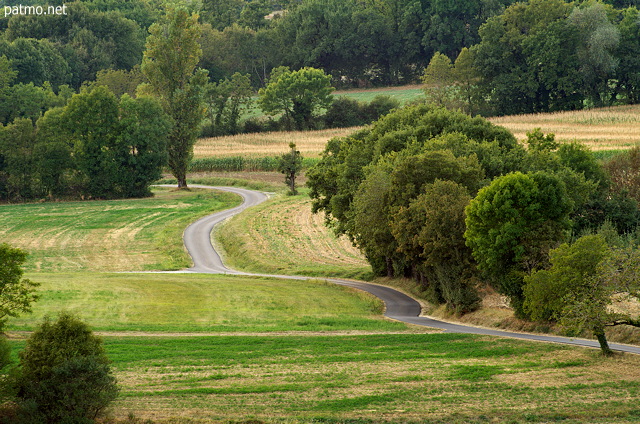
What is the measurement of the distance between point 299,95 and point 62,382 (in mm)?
113472

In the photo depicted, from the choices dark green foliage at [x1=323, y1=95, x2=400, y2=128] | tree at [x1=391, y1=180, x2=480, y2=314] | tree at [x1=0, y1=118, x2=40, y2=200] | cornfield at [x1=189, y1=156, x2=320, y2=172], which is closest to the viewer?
tree at [x1=391, y1=180, x2=480, y2=314]

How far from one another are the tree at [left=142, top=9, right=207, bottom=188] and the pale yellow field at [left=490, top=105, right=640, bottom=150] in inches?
1494

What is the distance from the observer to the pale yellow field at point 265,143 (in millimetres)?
110125

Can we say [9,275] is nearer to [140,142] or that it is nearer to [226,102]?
[140,142]

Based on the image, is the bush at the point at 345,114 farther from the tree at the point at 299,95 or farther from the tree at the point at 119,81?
the tree at the point at 119,81

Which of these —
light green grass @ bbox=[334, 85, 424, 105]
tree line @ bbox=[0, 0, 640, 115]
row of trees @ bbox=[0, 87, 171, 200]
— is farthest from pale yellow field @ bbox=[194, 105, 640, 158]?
row of trees @ bbox=[0, 87, 171, 200]

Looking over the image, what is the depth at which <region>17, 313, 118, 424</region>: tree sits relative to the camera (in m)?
19.8

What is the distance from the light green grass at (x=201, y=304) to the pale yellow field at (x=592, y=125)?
142 ft

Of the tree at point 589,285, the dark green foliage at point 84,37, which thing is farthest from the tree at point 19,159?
the tree at point 589,285

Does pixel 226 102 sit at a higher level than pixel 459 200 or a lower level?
higher

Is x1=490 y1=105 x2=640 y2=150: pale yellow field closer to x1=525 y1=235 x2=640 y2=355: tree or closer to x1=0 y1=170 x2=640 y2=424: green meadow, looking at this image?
x1=0 y1=170 x2=640 y2=424: green meadow

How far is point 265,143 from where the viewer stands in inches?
4729

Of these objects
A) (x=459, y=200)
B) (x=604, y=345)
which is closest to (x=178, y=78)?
(x=459, y=200)

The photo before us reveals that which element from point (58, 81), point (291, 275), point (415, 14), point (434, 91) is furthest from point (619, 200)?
point (58, 81)
